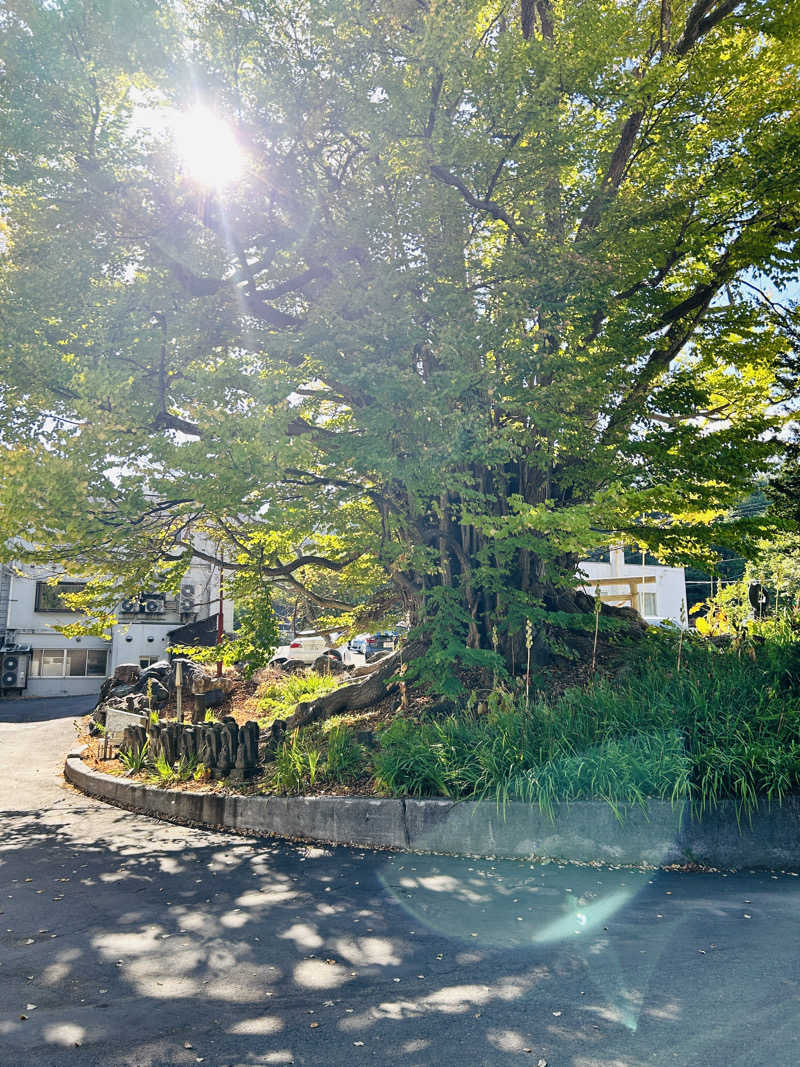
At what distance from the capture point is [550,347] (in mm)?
9609

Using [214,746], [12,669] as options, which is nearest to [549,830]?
[214,746]

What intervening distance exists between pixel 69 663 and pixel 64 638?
1145 millimetres

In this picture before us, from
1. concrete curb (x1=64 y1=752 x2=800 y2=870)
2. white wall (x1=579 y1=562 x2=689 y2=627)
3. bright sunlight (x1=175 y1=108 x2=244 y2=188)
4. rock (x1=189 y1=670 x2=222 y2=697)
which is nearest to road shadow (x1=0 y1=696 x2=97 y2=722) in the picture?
rock (x1=189 y1=670 x2=222 y2=697)

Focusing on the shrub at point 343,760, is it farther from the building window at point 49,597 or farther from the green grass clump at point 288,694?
the building window at point 49,597

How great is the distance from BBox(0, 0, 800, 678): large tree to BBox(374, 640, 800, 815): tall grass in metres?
1.65

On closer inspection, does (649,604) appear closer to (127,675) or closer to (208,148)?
(127,675)

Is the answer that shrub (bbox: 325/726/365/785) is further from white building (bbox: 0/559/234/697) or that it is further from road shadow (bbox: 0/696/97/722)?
white building (bbox: 0/559/234/697)

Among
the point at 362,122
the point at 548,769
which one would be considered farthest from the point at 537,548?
the point at 362,122

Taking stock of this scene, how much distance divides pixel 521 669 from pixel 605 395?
3954 millimetres

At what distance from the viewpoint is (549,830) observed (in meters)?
6.46

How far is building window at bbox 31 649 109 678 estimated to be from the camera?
34438mm

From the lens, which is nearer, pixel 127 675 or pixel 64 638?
pixel 127 675

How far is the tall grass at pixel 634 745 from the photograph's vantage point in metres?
6.38

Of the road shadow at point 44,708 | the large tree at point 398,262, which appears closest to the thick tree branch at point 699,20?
the large tree at point 398,262
